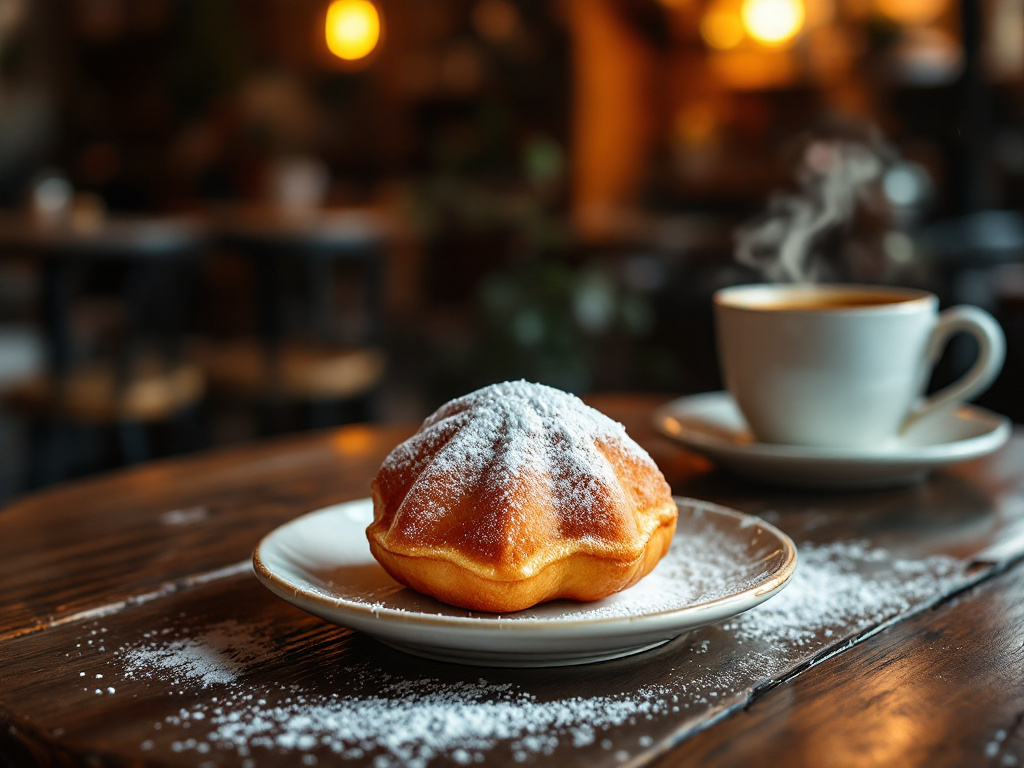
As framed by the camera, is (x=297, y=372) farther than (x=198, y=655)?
Yes

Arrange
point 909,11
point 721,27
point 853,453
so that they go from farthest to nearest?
point 721,27 < point 909,11 < point 853,453

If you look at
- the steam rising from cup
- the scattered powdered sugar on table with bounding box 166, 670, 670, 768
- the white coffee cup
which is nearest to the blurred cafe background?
the steam rising from cup

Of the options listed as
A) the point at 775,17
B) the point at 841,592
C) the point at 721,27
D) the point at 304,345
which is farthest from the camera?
the point at 721,27

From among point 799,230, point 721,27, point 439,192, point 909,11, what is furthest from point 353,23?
point 799,230

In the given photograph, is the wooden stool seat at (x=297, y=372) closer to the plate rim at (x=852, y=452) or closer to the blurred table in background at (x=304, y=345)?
the blurred table in background at (x=304, y=345)

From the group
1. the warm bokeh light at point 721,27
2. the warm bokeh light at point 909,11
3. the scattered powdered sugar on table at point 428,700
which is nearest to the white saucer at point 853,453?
the scattered powdered sugar on table at point 428,700

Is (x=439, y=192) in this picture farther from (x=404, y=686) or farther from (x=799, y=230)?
(x=404, y=686)

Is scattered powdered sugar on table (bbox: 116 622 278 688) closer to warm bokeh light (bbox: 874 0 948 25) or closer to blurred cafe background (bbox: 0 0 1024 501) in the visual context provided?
blurred cafe background (bbox: 0 0 1024 501)
